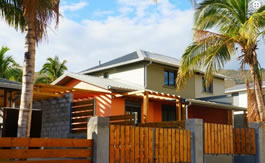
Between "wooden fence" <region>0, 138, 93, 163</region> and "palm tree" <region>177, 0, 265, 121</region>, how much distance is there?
803 centimetres

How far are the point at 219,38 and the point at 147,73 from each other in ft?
26.7

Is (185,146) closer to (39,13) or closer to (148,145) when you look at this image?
(148,145)

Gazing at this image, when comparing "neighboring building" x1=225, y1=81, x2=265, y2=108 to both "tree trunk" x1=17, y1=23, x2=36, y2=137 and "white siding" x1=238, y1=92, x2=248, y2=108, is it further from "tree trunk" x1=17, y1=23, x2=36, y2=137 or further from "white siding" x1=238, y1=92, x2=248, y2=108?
"tree trunk" x1=17, y1=23, x2=36, y2=137

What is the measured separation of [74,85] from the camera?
2192 centimetres

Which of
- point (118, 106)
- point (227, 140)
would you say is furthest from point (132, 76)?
point (227, 140)

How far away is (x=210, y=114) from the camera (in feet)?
86.9

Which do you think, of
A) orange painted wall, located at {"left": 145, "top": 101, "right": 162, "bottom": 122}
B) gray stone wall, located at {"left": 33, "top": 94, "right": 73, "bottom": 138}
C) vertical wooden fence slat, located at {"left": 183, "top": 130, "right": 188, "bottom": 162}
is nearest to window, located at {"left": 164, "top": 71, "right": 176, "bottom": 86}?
orange painted wall, located at {"left": 145, "top": 101, "right": 162, "bottom": 122}

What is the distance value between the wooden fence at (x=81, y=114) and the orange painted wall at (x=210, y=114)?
11.6m

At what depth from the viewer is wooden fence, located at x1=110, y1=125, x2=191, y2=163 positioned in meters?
8.94

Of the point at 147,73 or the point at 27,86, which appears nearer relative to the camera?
the point at 27,86

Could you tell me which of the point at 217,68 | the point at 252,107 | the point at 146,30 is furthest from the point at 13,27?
the point at 252,107

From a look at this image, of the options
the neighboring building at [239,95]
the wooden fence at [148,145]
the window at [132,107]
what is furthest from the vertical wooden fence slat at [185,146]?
the neighboring building at [239,95]

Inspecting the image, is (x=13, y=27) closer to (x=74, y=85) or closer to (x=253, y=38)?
(x=253, y=38)

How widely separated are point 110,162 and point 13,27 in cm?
562
